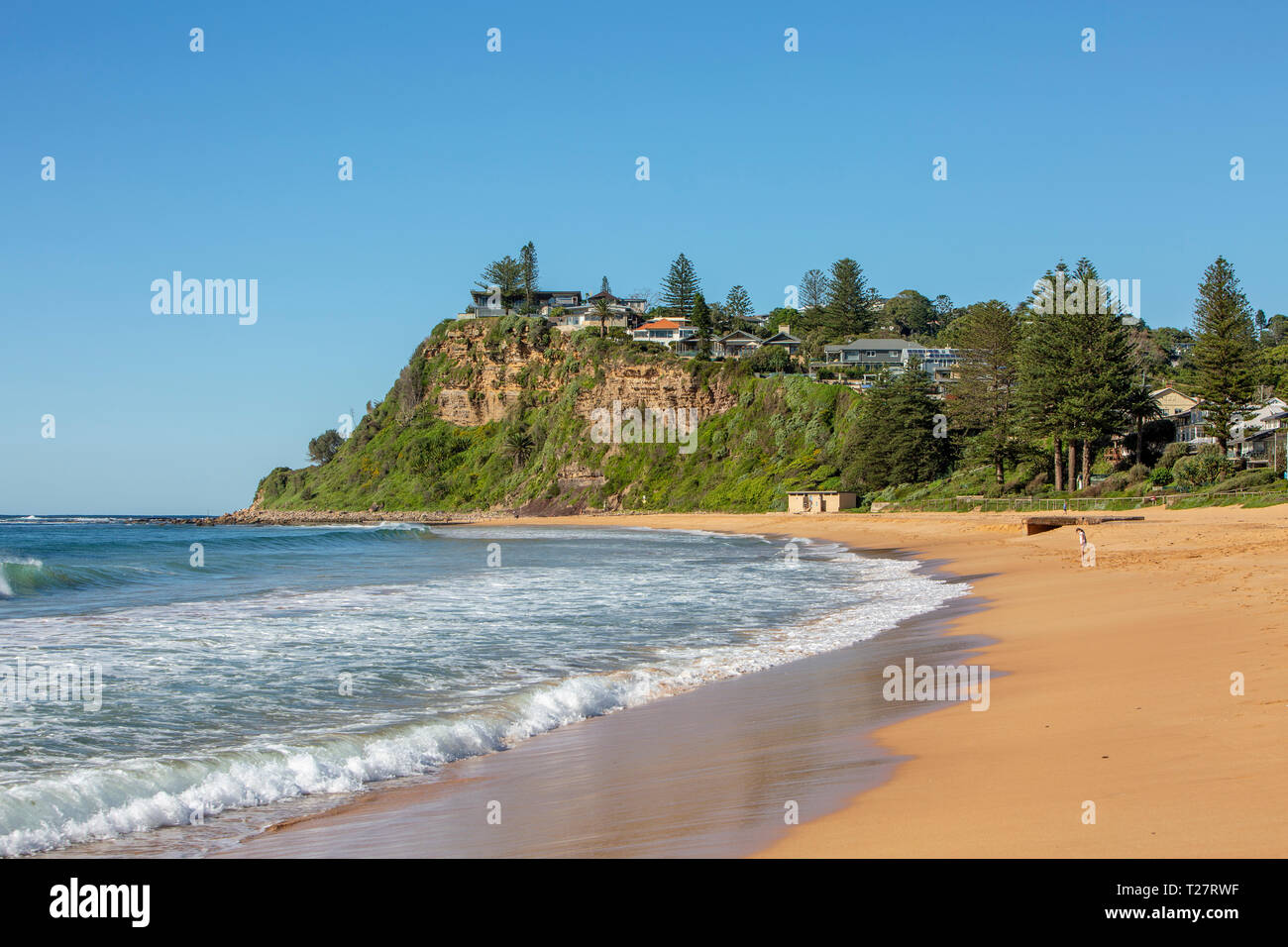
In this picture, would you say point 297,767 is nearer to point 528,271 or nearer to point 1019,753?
point 1019,753

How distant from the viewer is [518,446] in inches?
4218

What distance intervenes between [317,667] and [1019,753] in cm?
902

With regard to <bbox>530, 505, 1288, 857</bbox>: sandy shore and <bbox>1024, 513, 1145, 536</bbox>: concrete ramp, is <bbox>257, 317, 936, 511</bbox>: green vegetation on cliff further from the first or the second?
<bbox>530, 505, 1288, 857</bbox>: sandy shore

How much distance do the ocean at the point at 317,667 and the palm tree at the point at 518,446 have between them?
79277 mm

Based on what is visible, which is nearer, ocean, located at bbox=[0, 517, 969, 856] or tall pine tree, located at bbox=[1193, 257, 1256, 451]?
ocean, located at bbox=[0, 517, 969, 856]

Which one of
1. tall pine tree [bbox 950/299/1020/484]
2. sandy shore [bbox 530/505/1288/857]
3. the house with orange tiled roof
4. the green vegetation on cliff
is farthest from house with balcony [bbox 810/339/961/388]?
sandy shore [bbox 530/505/1288/857]

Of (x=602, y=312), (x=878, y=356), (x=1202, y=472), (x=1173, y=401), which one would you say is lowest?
(x=1202, y=472)

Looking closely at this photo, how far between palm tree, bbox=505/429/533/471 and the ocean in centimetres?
7928

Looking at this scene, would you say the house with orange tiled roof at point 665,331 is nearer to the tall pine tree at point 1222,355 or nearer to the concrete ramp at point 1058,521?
the tall pine tree at point 1222,355

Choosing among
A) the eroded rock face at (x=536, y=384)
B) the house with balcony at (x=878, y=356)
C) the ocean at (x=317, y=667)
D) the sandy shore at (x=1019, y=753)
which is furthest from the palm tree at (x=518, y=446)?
the sandy shore at (x=1019, y=753)

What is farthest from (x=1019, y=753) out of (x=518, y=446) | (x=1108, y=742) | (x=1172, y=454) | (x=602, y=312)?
(x=602, y=312)

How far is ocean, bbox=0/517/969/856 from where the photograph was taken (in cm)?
700
